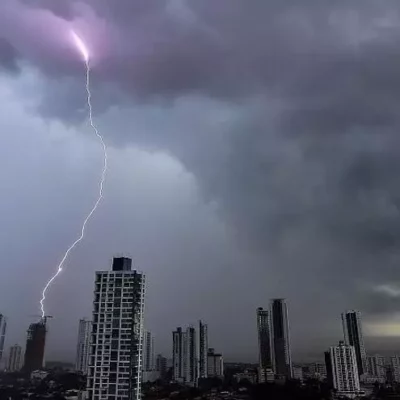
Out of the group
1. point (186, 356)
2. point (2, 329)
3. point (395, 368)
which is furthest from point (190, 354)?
point (395, 368)

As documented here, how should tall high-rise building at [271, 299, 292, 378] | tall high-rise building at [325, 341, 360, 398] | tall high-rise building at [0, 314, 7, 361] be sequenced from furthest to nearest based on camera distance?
tall high-rise building at [271, 299, 292, 378], tall high-rise building at [325, 341, 360, 398], tall high-rise building at [0, 314, 7, 361]

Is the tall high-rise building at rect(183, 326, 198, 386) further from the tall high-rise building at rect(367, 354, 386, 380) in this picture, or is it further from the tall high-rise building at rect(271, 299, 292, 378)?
the tall high-rise building at rect(367, 354, 386, 380)

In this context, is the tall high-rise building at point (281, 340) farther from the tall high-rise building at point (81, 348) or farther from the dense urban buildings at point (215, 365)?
the tall high-rise building at point (81, 348)

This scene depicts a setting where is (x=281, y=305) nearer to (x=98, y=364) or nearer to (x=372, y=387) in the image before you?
(x=372, y=387)

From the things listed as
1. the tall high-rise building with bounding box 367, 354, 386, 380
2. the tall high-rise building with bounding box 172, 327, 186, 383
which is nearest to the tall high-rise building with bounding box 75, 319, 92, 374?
the tall high-rise building with bounding box 172, 327, 186, 383

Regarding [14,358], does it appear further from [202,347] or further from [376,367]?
[376,367]

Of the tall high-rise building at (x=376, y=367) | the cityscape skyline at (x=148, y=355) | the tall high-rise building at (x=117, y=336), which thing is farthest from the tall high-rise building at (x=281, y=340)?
the tall high-rise building at (x=117, y=336)
